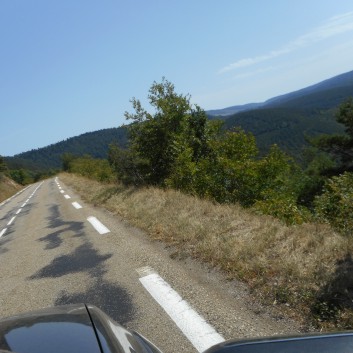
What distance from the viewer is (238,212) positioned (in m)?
6.96

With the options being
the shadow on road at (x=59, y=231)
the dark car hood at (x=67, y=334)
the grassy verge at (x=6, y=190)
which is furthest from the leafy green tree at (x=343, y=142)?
the dark car hood at (x=67, y=334)

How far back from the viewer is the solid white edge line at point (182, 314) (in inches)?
125

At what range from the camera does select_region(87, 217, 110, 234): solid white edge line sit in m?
8.53

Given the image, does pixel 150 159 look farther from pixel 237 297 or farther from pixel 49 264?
pixel 237 297

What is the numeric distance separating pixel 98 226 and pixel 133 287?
480 centimetres

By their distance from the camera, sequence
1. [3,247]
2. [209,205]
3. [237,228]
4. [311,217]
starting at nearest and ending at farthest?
[237,228], [311,217], [209,205], [3,247]

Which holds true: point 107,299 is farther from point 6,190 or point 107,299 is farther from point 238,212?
point 6,190

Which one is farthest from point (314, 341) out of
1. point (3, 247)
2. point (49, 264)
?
point (3, 247)

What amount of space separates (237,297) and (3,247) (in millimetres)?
7432

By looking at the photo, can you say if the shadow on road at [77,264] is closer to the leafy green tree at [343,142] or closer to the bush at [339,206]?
the bush at [339,206]

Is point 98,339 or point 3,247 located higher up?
point 98,339

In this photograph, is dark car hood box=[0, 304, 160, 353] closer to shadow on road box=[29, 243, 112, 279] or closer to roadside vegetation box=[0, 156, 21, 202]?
shadow on road box=[29, 243, 112, 279]

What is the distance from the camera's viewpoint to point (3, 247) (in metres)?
9.38

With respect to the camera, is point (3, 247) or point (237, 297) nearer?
point (237, 297)
